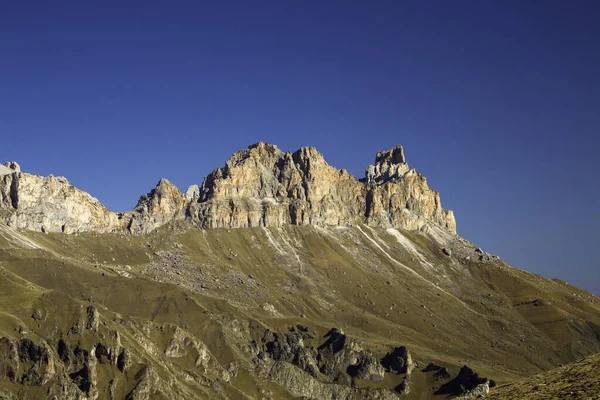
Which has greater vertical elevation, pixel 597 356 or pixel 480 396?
pixel 597 356

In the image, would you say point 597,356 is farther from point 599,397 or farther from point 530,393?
point 599,397

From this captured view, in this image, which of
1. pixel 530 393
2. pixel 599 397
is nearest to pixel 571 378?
pixel 530 393

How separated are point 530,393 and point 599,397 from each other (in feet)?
20.8

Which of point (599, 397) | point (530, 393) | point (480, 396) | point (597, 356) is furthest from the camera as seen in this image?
point (597, 356)

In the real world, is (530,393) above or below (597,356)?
below

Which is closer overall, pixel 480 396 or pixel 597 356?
pixel 480 396

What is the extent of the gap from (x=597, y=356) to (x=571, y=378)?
7438 mm

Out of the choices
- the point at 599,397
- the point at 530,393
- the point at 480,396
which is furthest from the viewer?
the point at 480,396

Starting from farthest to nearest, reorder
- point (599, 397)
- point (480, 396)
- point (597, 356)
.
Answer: point (597, 356), point (480, 396), point (599, 397)

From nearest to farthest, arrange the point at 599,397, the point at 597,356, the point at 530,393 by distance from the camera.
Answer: the point at 599,397 < the point at 530,393 < the point at 597,356

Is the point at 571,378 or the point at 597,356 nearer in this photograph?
the point at 571,378

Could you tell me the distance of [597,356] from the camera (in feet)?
189

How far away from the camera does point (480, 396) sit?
5366cm

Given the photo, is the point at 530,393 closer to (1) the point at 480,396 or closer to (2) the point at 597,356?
(1) the point at 480,396
